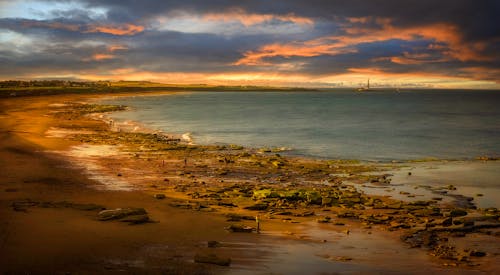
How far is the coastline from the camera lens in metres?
19.0

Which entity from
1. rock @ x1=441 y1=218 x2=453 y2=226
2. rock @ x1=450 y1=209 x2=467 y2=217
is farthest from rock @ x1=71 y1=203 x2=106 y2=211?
rock @ x1=450 y1=209 x2=467 y2=217

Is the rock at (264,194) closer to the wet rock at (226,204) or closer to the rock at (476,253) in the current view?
the wet rock at (226,204)

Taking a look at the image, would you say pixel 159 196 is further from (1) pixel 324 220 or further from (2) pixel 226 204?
(1) pixel 324 220

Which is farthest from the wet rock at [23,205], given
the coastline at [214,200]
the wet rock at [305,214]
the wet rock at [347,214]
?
the wet rock at [347,214]

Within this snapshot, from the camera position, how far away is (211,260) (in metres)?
16.9

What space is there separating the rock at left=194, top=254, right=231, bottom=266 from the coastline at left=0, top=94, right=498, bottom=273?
1.01ft

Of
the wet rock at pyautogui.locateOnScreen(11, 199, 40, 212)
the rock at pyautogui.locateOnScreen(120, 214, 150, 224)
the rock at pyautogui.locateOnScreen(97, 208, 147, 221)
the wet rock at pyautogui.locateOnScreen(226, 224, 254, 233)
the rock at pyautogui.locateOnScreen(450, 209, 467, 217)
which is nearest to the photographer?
the wet rock at pyautogui.locateOnScreen(226, 224, 254, 233)

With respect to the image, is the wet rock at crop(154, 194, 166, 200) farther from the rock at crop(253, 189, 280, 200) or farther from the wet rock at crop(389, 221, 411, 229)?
the wet rock at crop(389, 221, 411, 229)

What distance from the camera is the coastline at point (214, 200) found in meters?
19.0

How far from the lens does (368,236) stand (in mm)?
21750

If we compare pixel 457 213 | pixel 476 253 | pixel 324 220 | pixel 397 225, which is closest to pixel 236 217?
pixel 324 220

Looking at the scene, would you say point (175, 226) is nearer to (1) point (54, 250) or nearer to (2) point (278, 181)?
(1) point (54, 250)

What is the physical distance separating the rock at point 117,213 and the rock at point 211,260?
6825mm

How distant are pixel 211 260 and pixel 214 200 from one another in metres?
11.0
